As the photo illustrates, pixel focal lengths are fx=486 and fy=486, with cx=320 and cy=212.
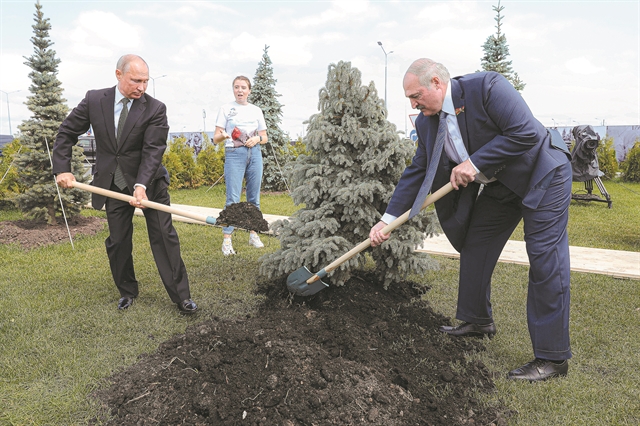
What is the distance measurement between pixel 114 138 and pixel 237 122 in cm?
258

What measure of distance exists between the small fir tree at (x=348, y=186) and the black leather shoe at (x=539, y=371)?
1.31 metres

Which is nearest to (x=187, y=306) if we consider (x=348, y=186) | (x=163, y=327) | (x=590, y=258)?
(x=163, y=327)

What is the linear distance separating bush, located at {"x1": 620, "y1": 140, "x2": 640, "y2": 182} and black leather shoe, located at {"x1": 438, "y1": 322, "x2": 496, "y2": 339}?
16.8 m

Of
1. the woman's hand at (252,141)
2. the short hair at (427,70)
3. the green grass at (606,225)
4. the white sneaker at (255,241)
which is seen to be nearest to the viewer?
the short hair at (427,70)

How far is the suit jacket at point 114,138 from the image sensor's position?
446 centimetres

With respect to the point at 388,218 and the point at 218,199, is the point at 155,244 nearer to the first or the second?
the point at 388,218

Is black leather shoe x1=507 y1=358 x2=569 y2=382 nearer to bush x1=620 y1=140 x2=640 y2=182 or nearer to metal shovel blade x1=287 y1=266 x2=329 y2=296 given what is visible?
metal shovel blade x1=287 y1=266 x2=329 y2=296

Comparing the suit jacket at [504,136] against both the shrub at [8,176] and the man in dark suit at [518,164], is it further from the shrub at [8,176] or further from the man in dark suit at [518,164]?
the shrub at [8,176]

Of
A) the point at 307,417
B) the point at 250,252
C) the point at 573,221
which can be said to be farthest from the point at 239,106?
the point at 573,221

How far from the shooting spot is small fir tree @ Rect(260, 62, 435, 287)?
14.7ft

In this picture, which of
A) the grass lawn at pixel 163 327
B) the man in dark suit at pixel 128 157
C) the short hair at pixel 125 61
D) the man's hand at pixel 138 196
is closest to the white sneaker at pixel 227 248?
the grass lawn at pixel 163 327

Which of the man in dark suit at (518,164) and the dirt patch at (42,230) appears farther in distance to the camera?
the dirt patch at (42,230)

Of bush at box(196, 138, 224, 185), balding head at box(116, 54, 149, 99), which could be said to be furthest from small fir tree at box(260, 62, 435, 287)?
bush at box(196, 138, 224, 185)

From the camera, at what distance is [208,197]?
45.4 feet
